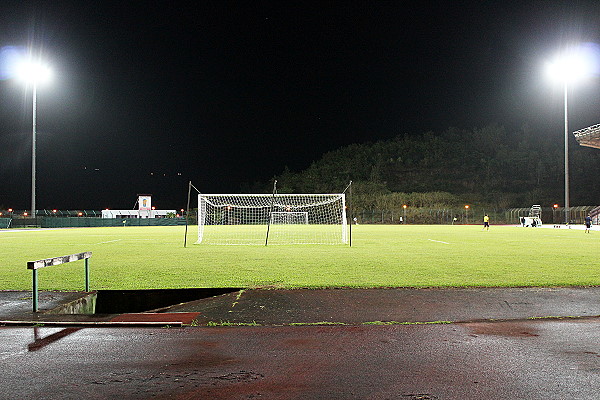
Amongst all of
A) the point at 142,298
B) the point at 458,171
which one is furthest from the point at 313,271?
the point at 458,171

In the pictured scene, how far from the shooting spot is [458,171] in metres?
112

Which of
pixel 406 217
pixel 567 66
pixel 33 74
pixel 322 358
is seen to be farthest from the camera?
pixel 406 217

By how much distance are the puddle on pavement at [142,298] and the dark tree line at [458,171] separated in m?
86.3

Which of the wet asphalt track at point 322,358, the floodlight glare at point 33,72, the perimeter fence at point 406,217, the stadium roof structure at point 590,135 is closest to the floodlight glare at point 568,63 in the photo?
the stadium roof structure at point 590,135

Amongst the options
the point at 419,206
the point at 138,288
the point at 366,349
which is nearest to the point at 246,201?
the point at 419,206

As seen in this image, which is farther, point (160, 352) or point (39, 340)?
point (39, 340)

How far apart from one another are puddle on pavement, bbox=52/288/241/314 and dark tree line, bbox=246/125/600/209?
86.3 m

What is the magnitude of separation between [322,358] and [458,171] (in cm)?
11246

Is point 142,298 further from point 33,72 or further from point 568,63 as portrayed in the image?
point 568,63

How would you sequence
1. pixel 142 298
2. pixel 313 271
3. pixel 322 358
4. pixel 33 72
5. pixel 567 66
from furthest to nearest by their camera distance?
pixel 567 66 < pixel 33 72 < pixel 313 271 < pixel 142 298 < pixel 322 358

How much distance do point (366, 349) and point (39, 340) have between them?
376 cm

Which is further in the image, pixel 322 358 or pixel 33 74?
pixel 33 74

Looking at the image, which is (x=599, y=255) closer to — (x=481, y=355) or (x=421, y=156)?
(x=481, y=355)

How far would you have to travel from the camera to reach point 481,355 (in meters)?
5.30
